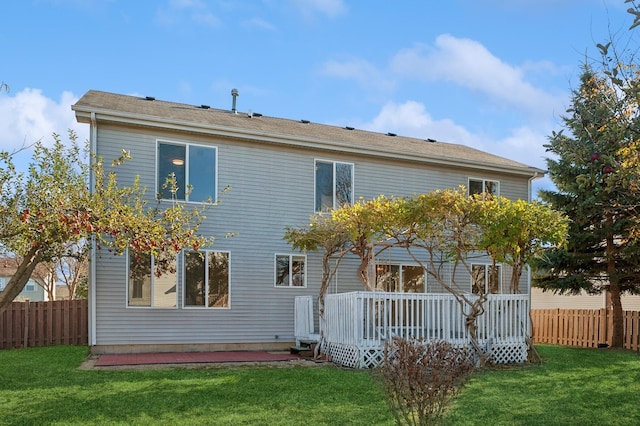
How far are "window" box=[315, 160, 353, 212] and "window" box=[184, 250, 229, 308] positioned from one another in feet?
9.30

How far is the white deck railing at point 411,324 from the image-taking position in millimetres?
9945

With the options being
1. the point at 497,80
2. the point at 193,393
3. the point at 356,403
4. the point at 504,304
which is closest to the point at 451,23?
the point at 497,80

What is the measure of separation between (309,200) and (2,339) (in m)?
8.26

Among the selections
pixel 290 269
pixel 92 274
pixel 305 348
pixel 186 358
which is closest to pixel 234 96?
pixel 290 269

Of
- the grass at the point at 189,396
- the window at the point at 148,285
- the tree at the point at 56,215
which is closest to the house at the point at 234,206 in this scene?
the window at the point at 148,285

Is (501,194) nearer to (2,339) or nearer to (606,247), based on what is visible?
(606,247)

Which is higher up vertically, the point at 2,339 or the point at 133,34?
the point at 133,34

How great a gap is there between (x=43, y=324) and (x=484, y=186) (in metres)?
12.4

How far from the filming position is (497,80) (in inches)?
519

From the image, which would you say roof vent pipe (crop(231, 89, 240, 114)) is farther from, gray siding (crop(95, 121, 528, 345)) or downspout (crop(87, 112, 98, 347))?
downspout (crop(87, 112, 98, 347))

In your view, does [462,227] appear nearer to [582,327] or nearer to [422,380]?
[422,380]

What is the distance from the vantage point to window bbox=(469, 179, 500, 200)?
15641 mm

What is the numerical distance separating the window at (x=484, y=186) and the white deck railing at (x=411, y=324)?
199 inches

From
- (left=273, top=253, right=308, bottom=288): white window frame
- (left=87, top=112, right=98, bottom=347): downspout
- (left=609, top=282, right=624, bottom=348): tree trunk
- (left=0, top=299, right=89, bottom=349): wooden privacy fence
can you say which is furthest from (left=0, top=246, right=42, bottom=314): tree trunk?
(left=609, top=282, right=624, bottom=348): tree trunk
